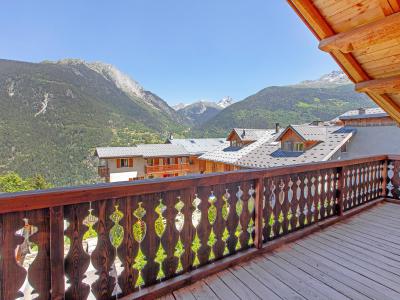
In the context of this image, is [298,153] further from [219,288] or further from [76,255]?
[76,255]

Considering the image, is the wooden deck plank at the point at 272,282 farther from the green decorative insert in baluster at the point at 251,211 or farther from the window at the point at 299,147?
the window at the point at 299,147

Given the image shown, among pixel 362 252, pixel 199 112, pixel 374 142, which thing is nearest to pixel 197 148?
pixel 374 142

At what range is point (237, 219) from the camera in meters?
2.01

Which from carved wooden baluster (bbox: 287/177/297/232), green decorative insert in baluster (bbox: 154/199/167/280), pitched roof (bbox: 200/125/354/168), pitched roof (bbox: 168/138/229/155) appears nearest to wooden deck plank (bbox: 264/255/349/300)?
carved wooden baluster (bbox: 287/177/297/232)

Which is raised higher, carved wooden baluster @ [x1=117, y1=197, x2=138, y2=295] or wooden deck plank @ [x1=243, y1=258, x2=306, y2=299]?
carved wooden baluster @ [x1=117, y1=197, x2=138, y2=295]

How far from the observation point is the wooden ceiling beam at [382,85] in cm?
243

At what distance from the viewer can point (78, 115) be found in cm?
4159

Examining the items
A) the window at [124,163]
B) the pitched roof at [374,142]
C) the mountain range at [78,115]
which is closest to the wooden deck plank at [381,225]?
the pitched roof at [374,142]

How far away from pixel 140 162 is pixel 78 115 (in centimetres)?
2843

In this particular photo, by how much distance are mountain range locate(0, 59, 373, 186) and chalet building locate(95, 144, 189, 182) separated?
40.7 ft

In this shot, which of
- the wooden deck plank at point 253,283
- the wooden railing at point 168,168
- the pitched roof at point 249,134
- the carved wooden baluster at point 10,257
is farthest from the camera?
the wooden railing at point 168,168

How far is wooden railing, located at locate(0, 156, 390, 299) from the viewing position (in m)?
1.16

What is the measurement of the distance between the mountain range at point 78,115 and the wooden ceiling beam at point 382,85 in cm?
3261

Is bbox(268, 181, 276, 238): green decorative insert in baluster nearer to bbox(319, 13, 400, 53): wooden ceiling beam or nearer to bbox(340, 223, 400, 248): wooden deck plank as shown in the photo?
bbox(340, 223, 400, 248): wooden deck plank
